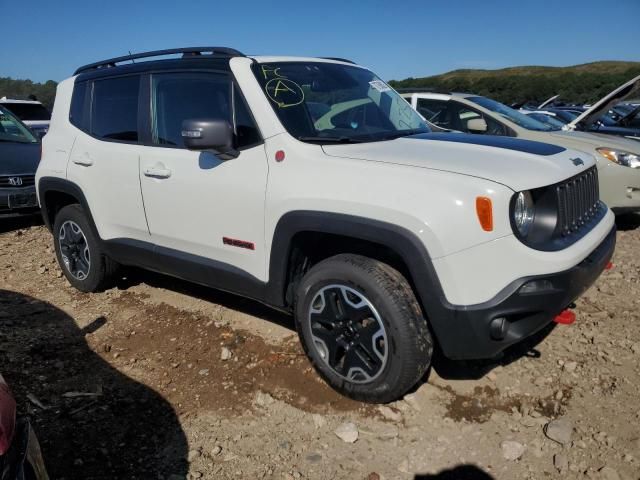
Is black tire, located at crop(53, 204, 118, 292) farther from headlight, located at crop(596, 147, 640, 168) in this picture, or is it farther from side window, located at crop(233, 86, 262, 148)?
headlight, located at crop(596, 147, 640, 168)

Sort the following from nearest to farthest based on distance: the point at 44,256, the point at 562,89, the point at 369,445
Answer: the point at 369,445 < the point at 44,256 < the point at 562,89

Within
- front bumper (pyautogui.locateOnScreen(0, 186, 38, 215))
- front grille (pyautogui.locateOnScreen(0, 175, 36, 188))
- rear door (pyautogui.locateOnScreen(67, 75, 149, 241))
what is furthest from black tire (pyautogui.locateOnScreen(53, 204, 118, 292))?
front grille (pyautogui.locateOnScreen(0, 175, 36, 188))

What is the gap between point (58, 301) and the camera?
469cm

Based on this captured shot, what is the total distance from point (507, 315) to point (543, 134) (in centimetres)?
486

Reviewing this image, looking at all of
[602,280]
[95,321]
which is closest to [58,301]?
[95,321]

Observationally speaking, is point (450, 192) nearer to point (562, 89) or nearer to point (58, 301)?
point (58, 301)

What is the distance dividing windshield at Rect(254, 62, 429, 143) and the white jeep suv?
0.5 inches

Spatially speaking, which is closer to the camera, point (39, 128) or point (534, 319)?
point (534, 319)

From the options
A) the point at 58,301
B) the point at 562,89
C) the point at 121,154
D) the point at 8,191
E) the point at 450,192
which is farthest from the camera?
the point at 562,89

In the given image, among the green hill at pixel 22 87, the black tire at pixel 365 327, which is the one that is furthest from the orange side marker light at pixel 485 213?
the green hill at pixel 22 87

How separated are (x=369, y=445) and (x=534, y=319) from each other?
1.00m

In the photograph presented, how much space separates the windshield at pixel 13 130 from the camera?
26.0ft

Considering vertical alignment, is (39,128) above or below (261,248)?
above

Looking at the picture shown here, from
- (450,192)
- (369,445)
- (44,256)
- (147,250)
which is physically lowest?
(369,445)
